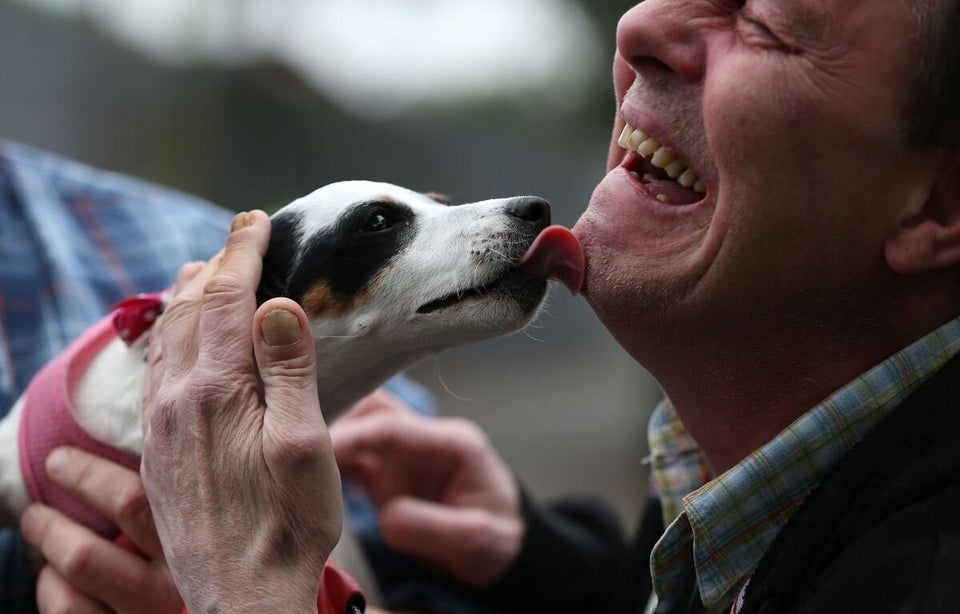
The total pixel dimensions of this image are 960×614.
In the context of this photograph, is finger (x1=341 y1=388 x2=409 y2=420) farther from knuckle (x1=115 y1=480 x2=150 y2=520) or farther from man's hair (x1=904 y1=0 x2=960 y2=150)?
man's hair (x1=904 y1=0 x2=960 y2=150)

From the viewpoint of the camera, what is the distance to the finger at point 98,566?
131 centimetres

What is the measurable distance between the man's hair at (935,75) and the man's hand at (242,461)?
2.32 feet

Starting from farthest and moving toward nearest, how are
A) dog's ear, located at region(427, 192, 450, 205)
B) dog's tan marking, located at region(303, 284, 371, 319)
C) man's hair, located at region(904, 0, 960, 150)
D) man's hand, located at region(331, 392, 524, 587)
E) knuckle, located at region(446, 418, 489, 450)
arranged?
knuckle, located at region(446, 418, 489, 450)
man's hand, located at region(331, 392, 524, 587)
dog's ear, located at region(427, 192, 450, 205)
dog's tan marking, located at region(303, 284, 371, 319)
man's hair, located at region(904, 0, 960, 150)

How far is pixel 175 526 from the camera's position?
44.3 inches

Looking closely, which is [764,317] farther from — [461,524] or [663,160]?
[461,524]

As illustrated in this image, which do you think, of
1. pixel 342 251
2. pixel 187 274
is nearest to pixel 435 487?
pixel 342 251

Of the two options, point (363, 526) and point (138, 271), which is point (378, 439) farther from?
point (138, 271)

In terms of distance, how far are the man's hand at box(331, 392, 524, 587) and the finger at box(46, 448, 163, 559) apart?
0.61 metres

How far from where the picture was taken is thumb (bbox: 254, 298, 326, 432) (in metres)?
1.10

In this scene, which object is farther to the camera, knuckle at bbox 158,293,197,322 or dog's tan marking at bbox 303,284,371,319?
dog's tan marking at bbox 303,284,371,319

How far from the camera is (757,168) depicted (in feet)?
3.57

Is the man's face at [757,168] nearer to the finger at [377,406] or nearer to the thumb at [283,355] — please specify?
the thumb at [283,355]

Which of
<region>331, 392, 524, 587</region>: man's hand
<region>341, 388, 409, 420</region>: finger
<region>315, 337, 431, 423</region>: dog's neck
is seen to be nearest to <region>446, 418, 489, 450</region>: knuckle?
<region>331, 392, 524, 587</region>: man's hand

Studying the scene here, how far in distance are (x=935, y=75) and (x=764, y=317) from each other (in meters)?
0.32
